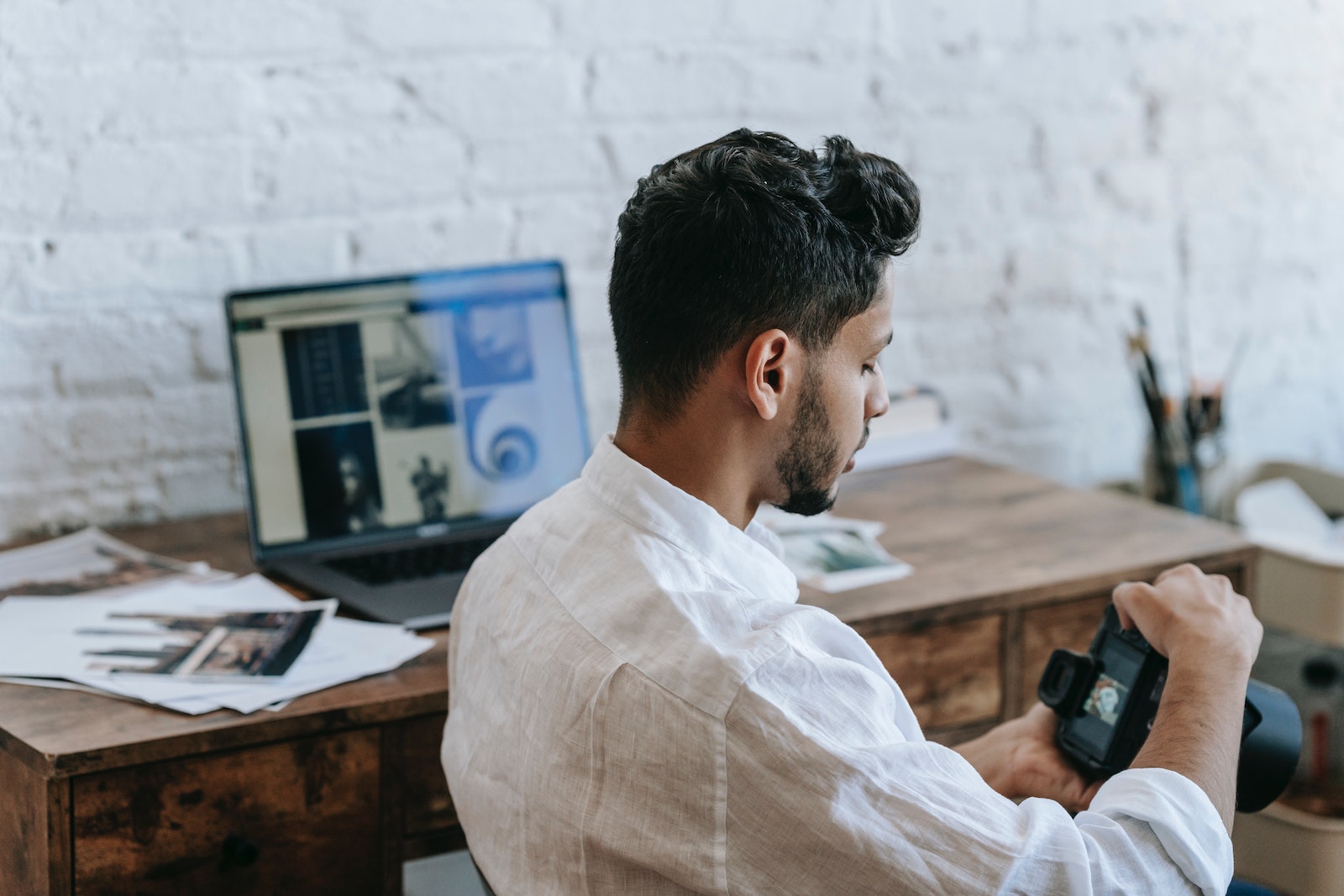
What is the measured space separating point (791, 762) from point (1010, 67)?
5.02 feet

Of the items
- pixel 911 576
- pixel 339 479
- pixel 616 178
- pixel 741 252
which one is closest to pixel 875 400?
pixel 741 252

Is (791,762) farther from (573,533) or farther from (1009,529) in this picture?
(1009,529)

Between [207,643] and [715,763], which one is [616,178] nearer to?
[207,643]

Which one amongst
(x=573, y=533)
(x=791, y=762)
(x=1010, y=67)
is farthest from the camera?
(x=1010, y=67)

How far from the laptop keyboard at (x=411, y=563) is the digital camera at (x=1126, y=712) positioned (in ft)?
2.15

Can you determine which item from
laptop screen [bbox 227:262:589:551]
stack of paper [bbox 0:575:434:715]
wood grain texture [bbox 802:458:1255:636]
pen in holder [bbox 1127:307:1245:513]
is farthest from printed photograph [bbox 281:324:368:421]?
pen in holder [bbox 1127:307:1245:513]

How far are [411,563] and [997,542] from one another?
702 mm

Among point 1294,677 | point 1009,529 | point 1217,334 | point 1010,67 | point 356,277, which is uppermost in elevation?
point 1010,67

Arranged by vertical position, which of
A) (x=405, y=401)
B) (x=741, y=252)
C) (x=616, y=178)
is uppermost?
(x=616, y=178)

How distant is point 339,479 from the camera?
61.5 inches

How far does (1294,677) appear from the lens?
223cm

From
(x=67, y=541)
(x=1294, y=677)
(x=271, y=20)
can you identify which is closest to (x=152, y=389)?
(x=67, y=541)

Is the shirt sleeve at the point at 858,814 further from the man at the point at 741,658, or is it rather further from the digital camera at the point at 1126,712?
the digital camera at the point at 1126,712

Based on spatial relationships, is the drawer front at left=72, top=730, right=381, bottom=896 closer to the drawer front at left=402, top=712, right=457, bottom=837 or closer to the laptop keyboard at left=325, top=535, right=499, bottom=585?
the drawer front at left=402, top=712, right=457, bottom=837
